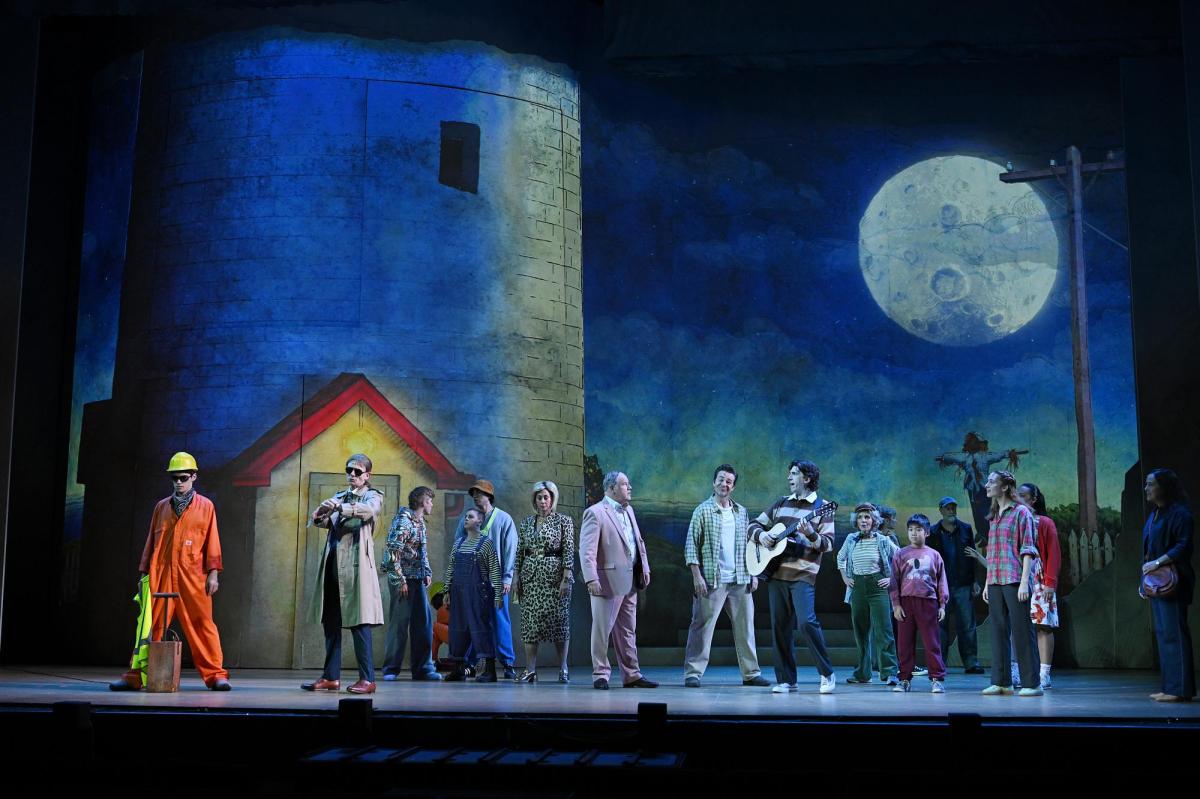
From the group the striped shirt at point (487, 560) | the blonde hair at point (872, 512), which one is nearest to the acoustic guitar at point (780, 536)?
the blonde hair at point (872, 512)

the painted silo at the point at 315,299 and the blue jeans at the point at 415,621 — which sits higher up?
the painted silo at the point at 315,299

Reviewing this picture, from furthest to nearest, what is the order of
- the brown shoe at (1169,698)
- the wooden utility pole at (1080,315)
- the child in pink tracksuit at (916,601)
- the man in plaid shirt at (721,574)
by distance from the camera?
the wooden utility pole at (1080,315)
the man in plaid shirt at (721,574)
the child in pink tracksuit at (916,601)
the brown shoe at (1169,698)

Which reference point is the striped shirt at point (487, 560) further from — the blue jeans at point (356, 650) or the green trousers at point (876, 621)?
the green trousers at point (876, 621)

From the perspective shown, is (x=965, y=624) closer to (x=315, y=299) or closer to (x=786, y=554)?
(x=786, y=554)

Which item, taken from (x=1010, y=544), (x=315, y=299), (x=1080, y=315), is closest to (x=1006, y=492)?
(x=1010, y=544)

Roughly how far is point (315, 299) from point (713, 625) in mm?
4871

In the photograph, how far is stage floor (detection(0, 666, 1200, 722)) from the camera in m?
5.82

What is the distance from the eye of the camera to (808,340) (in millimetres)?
12391

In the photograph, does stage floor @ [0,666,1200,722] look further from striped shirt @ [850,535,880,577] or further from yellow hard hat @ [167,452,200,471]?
yellow hard hat @ [167,452,200,471]

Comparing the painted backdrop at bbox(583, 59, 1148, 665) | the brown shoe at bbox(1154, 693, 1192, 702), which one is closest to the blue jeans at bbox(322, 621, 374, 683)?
the brown shoe at bbox(1154, 693, 1192, 702)

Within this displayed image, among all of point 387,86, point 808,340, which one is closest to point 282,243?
point 387,86

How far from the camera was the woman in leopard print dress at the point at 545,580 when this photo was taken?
9.08 meters

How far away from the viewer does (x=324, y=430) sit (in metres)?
11.2

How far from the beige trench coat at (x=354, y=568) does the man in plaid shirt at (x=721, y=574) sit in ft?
8.22
